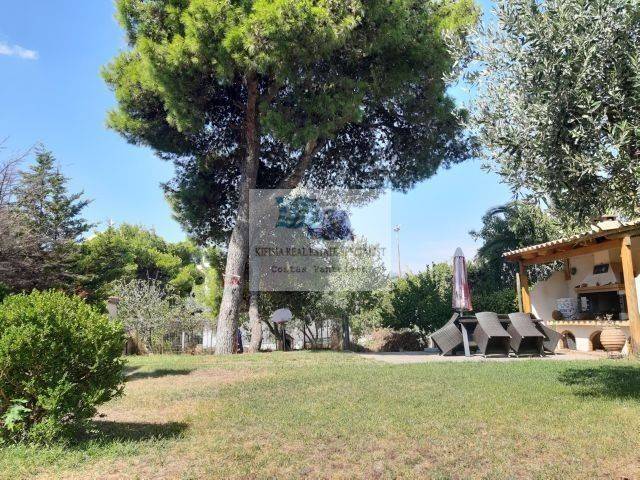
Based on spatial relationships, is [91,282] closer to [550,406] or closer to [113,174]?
[113,174]

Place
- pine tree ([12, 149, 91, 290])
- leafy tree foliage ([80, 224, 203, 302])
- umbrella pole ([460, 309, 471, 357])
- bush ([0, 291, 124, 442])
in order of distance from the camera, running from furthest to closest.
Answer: leafy tree foliage ([80, 224, 203, 302])
umbrella pole ([460, 309, 471, 357])
pine tree ([12, 149, 91, 290])
bush ([0, 291, 124, 442])

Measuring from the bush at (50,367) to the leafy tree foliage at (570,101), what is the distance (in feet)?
16.5

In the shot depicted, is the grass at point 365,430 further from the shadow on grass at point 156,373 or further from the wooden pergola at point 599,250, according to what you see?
the wooden pergola at point 599,250

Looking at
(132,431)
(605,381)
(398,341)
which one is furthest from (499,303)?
(132,431)

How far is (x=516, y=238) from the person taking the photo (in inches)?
817

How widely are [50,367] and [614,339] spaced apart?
508 inches

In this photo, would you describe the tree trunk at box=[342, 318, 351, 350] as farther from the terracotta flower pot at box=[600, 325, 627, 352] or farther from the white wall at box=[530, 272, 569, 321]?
the terracotta flower pot at box=[600, 325, 627, 352]

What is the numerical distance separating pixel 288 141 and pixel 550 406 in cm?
1041

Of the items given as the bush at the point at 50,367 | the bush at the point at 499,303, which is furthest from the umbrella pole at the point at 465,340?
the bush at the point at 50,367

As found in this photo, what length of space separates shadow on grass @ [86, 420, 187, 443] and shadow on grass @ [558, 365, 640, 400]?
552 centimetres

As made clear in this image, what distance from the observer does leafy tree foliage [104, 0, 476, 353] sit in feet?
41.4

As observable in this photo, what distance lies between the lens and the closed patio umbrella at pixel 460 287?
1413 cm

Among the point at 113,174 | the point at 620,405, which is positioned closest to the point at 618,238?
the point at 620,405

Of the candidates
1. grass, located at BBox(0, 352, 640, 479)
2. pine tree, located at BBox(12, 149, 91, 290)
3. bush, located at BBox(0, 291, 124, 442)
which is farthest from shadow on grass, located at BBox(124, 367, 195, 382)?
bush, located at BBox(0, 291, 124, 442)
